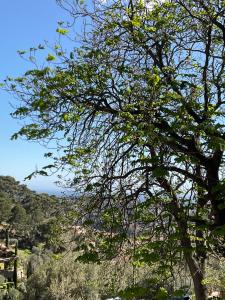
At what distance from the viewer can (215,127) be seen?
4.96m

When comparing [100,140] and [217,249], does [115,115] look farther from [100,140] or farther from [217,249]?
[217,249]

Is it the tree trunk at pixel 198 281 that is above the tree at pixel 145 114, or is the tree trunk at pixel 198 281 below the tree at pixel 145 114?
below

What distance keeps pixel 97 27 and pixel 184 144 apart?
2.46 meters

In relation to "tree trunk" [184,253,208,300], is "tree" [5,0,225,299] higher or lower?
higher

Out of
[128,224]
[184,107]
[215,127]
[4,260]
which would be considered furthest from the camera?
[4,260]

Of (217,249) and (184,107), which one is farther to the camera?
(217,249)

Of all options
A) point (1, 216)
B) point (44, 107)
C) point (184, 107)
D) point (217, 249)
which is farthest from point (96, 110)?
point (1, 216)

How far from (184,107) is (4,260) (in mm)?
33493

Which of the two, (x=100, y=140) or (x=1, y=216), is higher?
(x=1, y=216)

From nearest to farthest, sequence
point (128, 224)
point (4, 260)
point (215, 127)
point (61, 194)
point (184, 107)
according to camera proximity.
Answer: point (215, 127) < point (184, 107) < point (128, 224) < point (61, 194) < point (4, 260)

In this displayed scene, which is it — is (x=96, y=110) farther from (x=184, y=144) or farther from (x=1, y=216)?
(x=1, y=216)

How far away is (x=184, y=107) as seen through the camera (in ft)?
18.5

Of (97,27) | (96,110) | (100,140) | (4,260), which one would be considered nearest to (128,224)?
(100,140)

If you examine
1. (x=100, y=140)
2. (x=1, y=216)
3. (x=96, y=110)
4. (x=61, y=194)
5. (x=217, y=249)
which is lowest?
(x=217, y=249)
